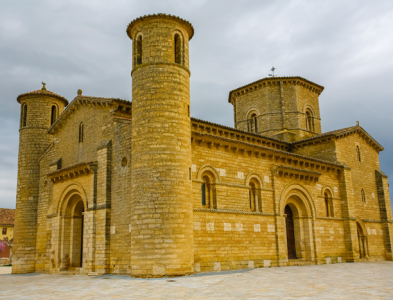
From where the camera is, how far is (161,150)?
15383 millimetres

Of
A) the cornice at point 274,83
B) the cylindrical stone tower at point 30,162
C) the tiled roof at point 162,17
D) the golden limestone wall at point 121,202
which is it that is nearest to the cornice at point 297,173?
the golden limestone wall at point 121,202

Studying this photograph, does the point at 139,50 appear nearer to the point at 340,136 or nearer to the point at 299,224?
the point at 299,224

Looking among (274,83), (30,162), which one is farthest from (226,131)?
(30,162)

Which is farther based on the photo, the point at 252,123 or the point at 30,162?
Result: the point at 252,123

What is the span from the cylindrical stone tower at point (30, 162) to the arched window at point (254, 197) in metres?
13.6

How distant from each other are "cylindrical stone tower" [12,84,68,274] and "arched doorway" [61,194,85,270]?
428 centimetres

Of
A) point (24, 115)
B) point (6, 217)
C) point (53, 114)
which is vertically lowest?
point (6, 217)

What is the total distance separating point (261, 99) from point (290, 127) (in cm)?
319

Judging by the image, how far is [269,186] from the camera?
67.4ft

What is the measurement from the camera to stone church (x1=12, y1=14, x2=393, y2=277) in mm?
15344

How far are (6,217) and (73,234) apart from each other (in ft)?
140

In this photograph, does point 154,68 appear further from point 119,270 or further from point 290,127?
point 290,127

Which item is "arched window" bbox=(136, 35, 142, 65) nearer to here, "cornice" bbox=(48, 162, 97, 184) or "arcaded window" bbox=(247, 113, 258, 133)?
"cornice" bbox=(48, 162, 97, 184)

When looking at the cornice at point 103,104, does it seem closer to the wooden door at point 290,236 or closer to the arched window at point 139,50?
the arched window at point 139,50
